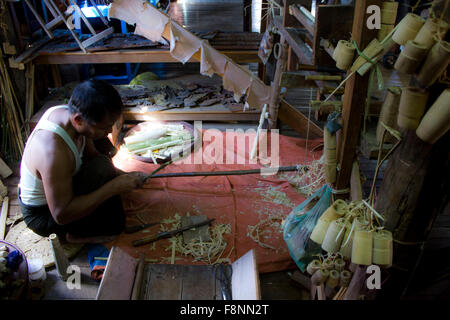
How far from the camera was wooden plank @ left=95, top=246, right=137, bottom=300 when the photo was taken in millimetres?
2051

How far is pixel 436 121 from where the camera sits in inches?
56.5

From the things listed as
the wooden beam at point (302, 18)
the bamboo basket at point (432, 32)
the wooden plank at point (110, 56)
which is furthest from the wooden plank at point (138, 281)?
the wooden plank at point (110, 56)

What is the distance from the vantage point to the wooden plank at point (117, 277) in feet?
6.73

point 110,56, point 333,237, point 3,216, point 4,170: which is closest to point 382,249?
point 333,237

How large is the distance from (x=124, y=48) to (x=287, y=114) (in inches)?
101

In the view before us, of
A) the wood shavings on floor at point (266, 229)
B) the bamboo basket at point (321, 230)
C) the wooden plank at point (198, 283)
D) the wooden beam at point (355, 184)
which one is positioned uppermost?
the wooden beam at point (355, 184)

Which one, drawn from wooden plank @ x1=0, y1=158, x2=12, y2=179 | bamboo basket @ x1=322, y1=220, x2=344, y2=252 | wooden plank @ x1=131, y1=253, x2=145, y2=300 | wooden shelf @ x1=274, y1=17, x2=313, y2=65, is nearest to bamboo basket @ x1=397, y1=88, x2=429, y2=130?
bamboo basket @ x1=322, y1=220, x2=344, y2=252

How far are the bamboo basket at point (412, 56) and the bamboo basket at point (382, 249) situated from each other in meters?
0.81

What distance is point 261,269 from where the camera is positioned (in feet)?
9.64

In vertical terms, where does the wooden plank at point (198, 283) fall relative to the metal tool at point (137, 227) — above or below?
above

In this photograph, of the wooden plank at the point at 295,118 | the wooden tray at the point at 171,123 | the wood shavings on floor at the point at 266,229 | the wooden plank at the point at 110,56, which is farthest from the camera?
the wooden plank at the point at 110,56

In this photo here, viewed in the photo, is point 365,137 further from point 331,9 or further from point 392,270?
point 331,9

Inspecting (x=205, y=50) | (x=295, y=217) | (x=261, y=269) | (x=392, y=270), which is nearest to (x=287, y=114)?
(x=205, y=50)

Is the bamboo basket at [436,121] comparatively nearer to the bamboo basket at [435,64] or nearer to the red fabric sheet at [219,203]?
the bamboo basket at [435,64]
